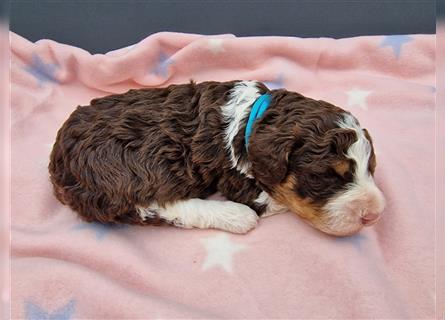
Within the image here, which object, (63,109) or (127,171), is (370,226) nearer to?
(127,171)

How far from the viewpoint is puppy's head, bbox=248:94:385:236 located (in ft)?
7.20

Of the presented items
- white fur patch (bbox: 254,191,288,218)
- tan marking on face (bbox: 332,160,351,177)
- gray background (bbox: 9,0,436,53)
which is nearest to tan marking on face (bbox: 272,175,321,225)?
white fur patch (bbox: 254,191,288,218)

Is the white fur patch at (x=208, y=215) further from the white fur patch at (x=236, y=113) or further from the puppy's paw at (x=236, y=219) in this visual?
the white fur patch at (x=236, y=113)

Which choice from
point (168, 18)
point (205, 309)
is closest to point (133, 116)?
point (205, 309)

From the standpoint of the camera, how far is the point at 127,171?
2.47 m

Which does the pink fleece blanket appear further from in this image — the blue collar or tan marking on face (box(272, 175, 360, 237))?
the blue collar

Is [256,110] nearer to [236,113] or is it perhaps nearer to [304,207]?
[236,113]

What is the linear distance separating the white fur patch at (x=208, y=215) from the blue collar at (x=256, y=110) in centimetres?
41

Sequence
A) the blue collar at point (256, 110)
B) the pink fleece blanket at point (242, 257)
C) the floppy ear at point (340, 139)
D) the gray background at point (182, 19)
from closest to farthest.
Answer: the floppy ear at point (340, 139) → the pink fleece blanket at point (242, 257) → the blue collar at point (256, 110) → the gray background at point (182, 19)

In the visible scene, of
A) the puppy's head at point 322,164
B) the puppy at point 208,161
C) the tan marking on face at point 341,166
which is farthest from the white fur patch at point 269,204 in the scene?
the tan marking on face at point 341,166

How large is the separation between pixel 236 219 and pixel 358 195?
672mm

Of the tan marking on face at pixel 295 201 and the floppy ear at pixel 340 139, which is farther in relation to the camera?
the tan marking on face at pixel 295 201

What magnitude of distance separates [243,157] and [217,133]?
19 centimetres

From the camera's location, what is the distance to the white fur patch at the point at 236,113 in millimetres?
2490
